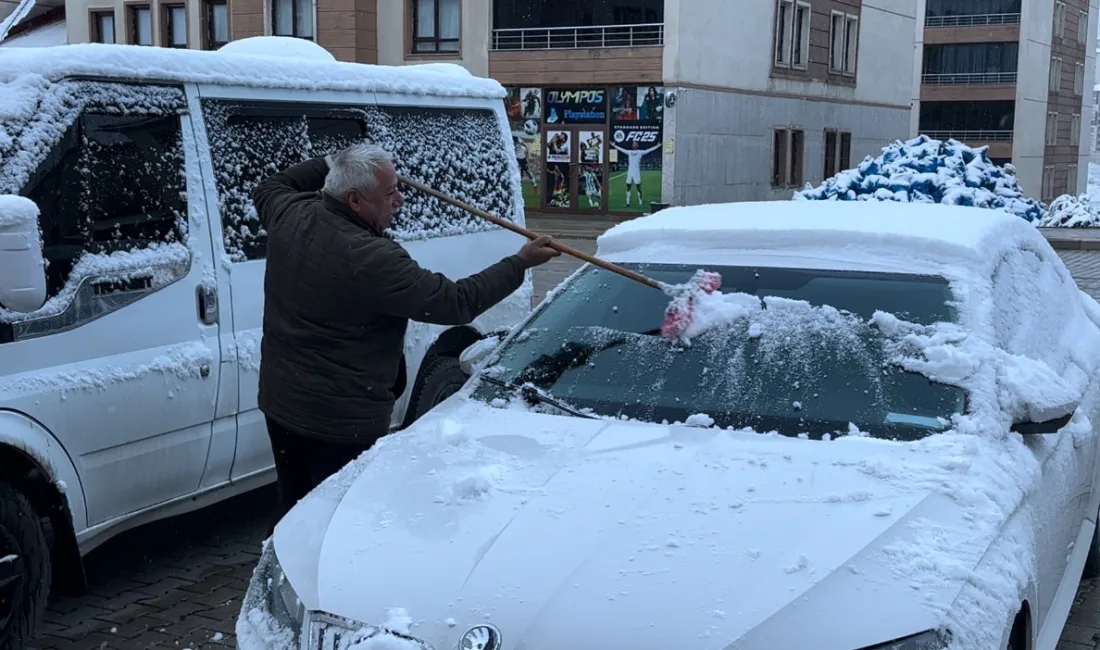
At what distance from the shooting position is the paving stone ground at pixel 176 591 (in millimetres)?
4488

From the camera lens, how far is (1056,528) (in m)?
3.54

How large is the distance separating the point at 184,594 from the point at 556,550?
2.72 metres

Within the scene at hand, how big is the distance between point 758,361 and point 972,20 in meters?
58.0

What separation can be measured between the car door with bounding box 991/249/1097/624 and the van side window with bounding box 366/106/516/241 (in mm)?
2948

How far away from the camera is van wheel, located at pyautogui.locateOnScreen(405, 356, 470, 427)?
20.0 ft

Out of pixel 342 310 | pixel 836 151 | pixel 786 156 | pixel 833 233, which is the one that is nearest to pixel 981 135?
pixel 836 151

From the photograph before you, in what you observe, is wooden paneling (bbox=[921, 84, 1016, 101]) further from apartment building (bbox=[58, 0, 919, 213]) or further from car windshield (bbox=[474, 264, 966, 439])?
car windshield (bbox=[474, 264, 966, 439])

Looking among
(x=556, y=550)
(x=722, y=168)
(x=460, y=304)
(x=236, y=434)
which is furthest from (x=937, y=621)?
(x=722, y=168)

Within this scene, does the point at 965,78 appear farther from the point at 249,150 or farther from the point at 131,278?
the point at 131,278

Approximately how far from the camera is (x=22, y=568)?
4.05m

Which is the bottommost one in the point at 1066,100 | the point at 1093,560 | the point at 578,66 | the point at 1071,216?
the point at 1093,560

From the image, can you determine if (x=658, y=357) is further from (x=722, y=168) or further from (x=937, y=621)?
(x=722, y=168)

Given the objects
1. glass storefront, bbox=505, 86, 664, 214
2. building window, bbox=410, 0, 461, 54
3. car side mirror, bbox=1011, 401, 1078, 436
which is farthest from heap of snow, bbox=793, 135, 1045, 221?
building window, bbox=410, 0, 461, 54

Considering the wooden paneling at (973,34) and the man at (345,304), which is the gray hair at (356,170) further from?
the wooden paneling at (973,34)
